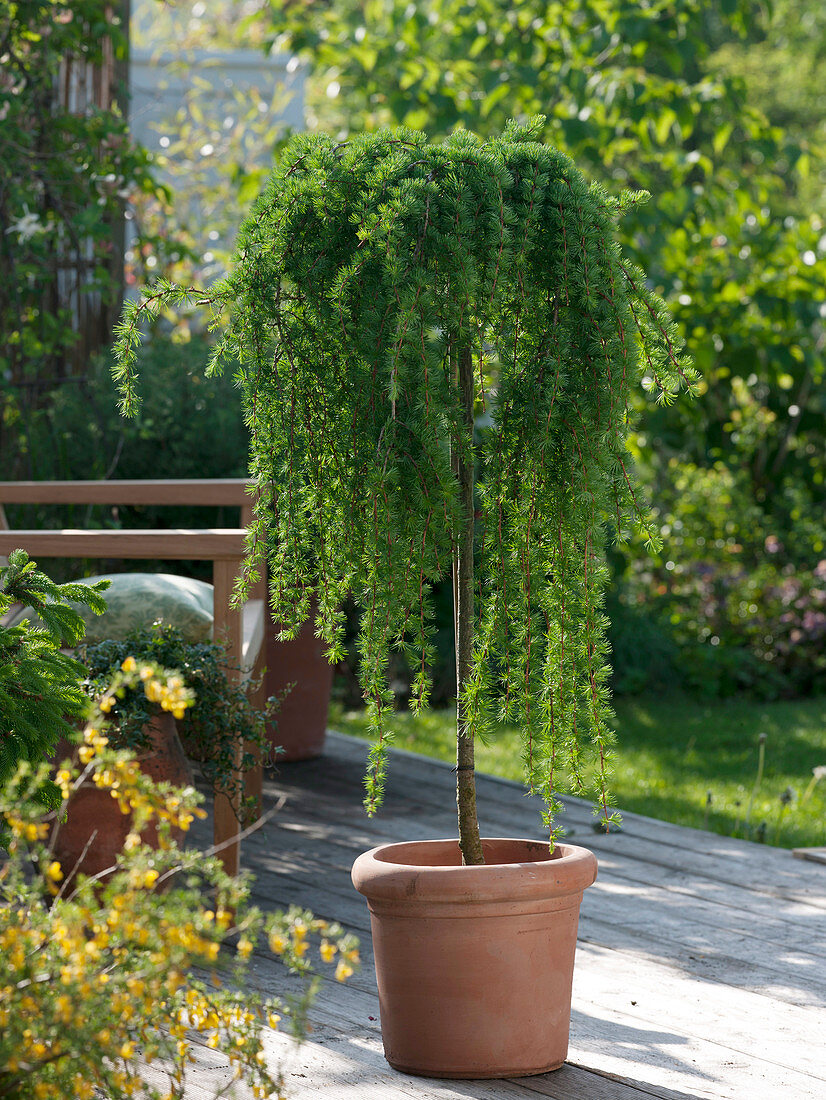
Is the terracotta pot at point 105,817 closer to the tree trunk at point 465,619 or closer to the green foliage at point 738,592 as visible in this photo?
the tree trunk at point 465,619

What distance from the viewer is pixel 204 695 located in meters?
2.66

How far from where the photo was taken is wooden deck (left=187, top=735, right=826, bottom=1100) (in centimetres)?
196

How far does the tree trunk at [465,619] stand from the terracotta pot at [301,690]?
2502 mm

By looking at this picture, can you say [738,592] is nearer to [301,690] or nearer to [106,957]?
[301,690]

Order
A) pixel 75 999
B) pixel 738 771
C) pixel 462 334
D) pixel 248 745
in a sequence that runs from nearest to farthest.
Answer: pixel 75 999, pixel 462 334, pixel 248 745, pixel 738 771

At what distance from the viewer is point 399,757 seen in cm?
484

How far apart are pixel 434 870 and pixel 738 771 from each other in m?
3.21

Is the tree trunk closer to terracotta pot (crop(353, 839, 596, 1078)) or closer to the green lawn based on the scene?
terracotta pot (crop(353, 839, 596, 1078))

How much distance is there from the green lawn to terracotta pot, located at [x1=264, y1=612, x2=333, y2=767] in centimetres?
49

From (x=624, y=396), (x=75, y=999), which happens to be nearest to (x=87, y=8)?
(x=624, y=396)

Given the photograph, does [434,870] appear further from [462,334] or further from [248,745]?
[248,745]

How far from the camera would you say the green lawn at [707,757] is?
3.96 m

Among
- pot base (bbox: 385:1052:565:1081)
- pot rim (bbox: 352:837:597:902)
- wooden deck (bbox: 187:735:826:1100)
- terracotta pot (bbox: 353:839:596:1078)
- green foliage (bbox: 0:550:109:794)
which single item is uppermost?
green foliage (bbox: 0:550:109:794)

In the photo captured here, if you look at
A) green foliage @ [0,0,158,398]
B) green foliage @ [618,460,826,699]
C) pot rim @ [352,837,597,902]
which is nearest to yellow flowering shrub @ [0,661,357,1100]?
pot rim @ [352,837,597,902]
